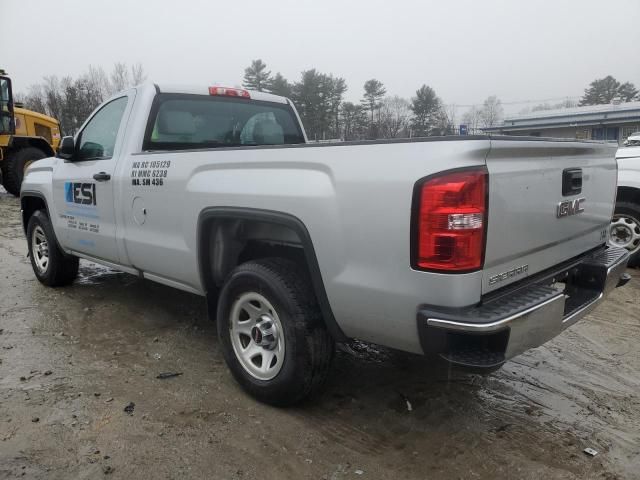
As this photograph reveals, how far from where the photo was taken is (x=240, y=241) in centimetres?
333

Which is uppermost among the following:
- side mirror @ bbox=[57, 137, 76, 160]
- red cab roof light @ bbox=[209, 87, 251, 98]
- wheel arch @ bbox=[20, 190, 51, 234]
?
red cab roof light @ bbox=[209, 87, 251, 98]

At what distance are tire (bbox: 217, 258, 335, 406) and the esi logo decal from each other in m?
1.89

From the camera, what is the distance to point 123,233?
4023 mm

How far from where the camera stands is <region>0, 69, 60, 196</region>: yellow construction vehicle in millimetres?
13773

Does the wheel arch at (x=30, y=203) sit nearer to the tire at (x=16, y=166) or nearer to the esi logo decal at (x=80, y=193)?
the esi logo decal at (x=80, y=193)

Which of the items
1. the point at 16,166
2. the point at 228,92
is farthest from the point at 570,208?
the point at 16,166

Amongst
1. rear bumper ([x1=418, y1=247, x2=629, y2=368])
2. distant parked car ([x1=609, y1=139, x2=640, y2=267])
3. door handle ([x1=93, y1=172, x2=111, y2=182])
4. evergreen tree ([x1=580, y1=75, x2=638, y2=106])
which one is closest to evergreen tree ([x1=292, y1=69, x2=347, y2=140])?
distant parked car ([x1=609, y1=139, x2=640, y2=267])

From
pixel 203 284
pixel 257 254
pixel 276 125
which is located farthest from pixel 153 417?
pixel 276 125

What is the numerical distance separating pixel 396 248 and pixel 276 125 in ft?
9.69

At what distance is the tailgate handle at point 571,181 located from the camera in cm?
274

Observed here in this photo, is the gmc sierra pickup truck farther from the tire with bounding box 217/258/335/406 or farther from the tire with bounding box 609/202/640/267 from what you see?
the tire with bounding box 609/202/640/267

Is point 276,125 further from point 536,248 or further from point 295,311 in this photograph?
point 536,248

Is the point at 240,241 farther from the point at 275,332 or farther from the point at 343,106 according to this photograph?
the point at 343,106

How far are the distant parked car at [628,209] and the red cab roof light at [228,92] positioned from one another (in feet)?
14.5
